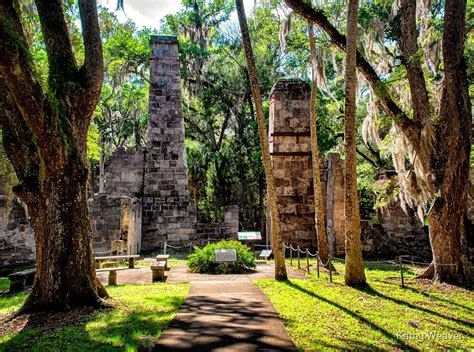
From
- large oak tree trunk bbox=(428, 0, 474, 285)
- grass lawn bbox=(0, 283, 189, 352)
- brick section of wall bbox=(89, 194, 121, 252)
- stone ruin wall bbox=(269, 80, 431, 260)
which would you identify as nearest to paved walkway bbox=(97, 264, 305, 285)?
grass lawn bbox=(0, 283, 189, 352)

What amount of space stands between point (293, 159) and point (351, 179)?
630 centimetres

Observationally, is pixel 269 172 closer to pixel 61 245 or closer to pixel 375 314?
pixel 375 314

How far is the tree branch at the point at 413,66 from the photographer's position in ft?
26.8

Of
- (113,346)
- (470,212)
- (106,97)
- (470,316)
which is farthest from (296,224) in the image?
(106,97)

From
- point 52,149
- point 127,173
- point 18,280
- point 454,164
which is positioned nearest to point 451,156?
point 454,164

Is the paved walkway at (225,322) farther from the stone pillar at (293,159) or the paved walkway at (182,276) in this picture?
the stone pillar at (293,159)

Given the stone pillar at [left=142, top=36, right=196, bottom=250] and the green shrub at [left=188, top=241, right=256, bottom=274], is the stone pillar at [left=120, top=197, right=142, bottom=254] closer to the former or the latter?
the stone pillar at [left=142, top=36, right=196, bottom=250]

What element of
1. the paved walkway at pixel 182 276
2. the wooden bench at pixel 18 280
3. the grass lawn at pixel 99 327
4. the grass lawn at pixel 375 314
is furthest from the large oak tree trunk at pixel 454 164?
the wooden bench at pixel 18 280

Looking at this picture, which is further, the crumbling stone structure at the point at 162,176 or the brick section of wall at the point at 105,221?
the crumbling stone structure at the point at 162,176

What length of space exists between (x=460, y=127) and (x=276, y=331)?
584 cm

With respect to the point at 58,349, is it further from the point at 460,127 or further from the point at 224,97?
the point at 224,97

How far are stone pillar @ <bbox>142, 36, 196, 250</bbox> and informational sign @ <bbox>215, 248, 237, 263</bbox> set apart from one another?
20.7ft

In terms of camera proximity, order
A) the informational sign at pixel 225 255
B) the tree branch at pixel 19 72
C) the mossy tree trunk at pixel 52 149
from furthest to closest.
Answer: the informational sign at pixel 225 255
the mossy tree trunk at pixel 52 149
the tree branch at pixel 19 72

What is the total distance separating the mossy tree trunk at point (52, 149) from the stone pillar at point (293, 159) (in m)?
8.36
